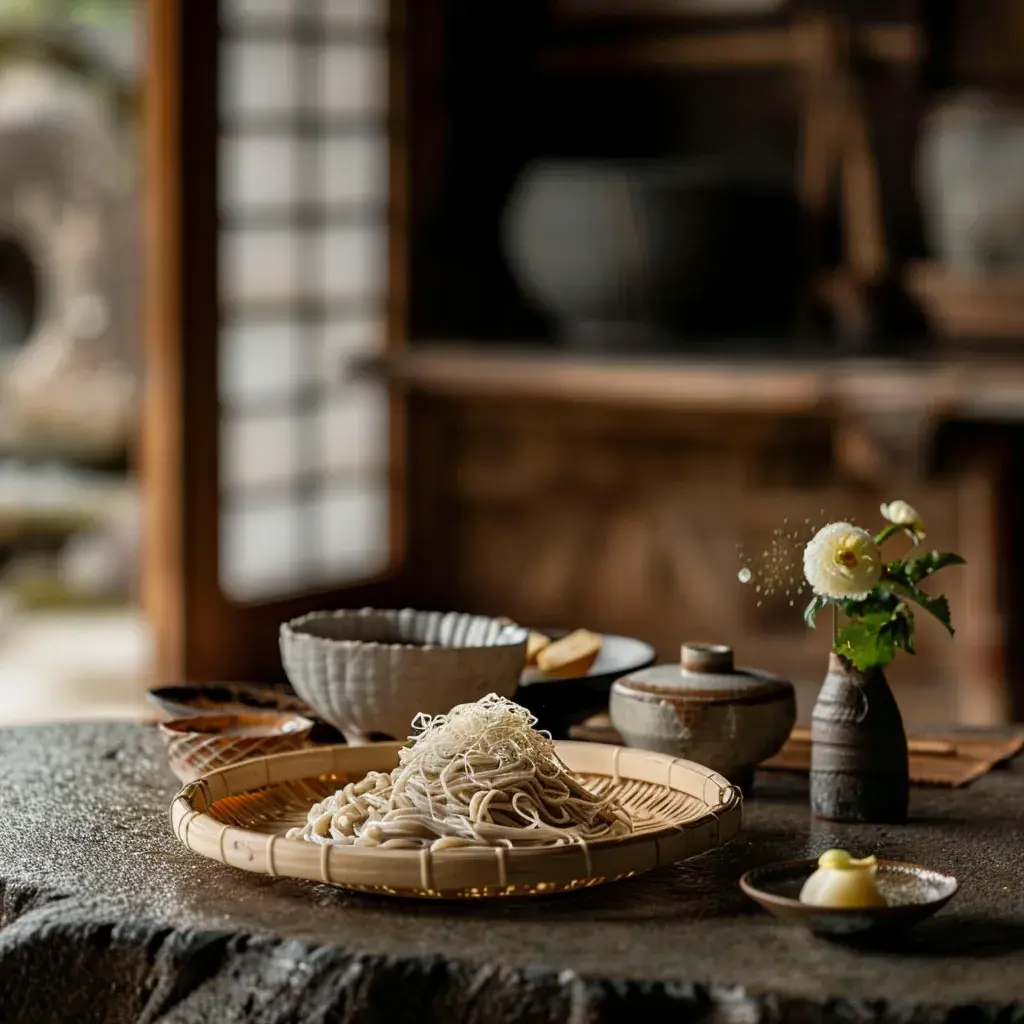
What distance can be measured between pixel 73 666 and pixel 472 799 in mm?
4051

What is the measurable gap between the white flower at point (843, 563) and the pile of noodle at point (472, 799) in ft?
0.97

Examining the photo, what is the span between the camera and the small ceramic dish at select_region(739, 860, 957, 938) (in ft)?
4.76

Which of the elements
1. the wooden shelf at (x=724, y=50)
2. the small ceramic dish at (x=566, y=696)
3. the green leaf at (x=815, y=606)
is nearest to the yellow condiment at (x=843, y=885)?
the green leaf at (x=815, y=606)

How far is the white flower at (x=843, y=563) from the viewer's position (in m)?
1.76

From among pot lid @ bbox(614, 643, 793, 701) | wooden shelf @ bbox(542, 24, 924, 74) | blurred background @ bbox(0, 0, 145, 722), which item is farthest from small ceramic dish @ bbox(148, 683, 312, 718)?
blurred background @ bbox(0, 0, 145, 722)

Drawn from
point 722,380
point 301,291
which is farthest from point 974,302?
point 301,291

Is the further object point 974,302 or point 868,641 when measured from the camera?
point 974,302

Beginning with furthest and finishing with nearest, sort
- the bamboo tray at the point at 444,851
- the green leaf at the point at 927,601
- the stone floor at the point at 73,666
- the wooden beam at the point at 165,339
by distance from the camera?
1. the stone floor at the point at 73,666
2. the wooden beam at the point at 165,339
3. the green leaf at the point at 927,601
4. the bamboo tray at the point at 444,851

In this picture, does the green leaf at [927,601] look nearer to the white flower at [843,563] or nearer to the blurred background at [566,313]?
the white flower at [843,563]

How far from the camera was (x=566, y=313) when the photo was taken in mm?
4938

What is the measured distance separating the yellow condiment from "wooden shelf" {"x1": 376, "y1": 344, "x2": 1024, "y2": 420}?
256 centimetres

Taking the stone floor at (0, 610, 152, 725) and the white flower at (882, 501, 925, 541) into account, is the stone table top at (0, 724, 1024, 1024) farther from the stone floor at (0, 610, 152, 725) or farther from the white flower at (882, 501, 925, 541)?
the stone floor at (0, 610, 152, 725)

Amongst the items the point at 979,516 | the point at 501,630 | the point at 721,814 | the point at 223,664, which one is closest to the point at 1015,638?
the point at 979,516

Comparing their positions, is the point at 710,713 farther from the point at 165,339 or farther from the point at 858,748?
the point at 165,339
